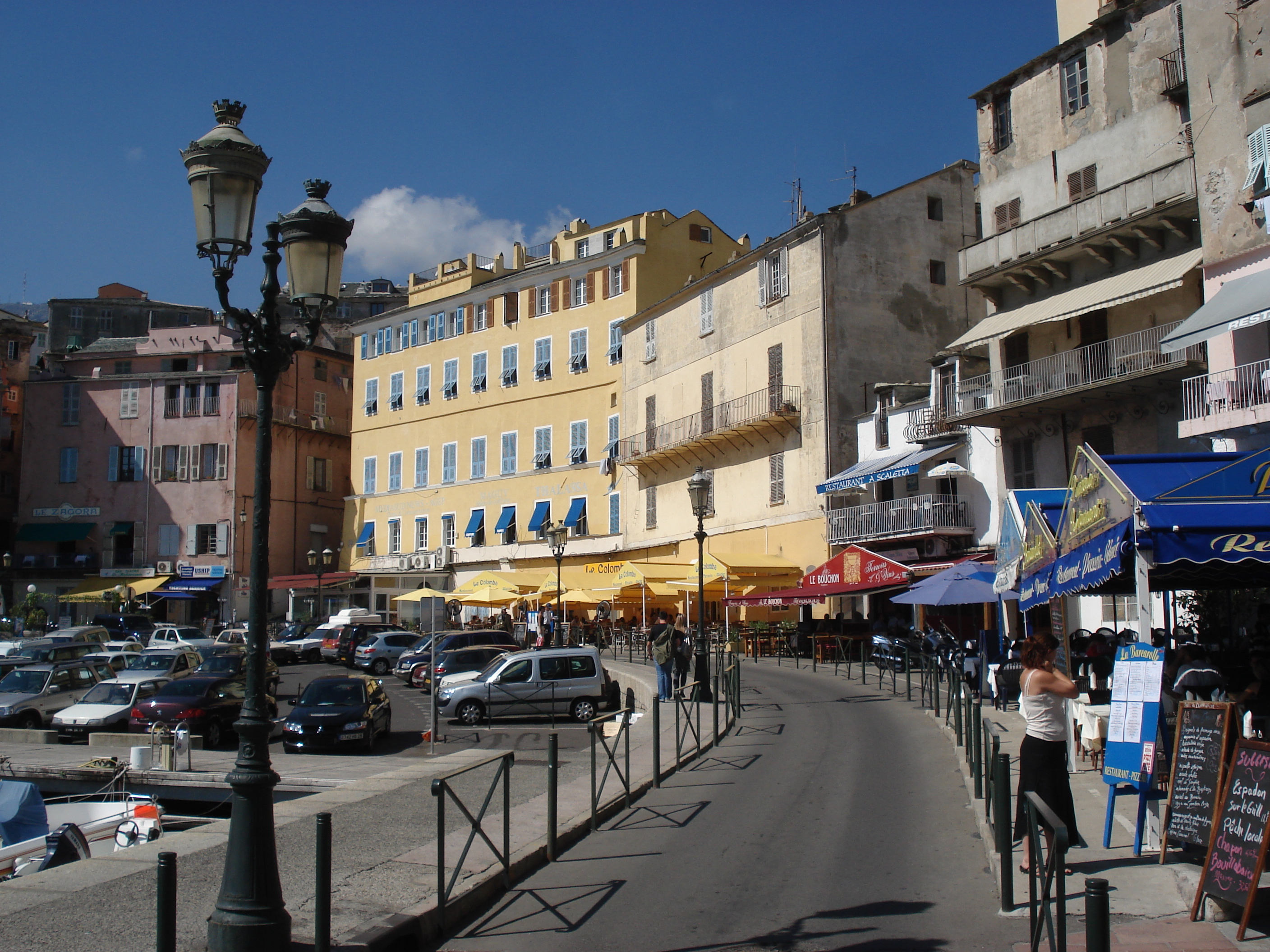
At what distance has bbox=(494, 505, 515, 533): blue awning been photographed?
50.4 metres

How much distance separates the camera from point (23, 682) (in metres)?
23.6

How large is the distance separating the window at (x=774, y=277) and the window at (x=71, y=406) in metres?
39.0

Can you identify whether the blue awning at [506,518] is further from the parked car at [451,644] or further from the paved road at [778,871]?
the paved road at [778,871]

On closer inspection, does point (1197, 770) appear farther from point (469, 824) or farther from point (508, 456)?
point (508, 456)

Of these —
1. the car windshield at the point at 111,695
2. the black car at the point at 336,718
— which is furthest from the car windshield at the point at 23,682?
the black car at the point at 336,718

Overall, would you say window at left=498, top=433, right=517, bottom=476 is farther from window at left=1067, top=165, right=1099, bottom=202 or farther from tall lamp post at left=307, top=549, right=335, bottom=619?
window at left=1067, top=165, right=1099, bottom=202

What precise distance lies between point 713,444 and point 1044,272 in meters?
15.9

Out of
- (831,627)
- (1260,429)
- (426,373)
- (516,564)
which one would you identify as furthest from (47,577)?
(1260,429)

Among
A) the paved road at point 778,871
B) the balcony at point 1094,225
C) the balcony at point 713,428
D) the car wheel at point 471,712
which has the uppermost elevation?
the balcony at point 1094,225

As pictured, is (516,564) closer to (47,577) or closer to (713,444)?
(713,444)

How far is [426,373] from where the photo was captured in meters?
55.5

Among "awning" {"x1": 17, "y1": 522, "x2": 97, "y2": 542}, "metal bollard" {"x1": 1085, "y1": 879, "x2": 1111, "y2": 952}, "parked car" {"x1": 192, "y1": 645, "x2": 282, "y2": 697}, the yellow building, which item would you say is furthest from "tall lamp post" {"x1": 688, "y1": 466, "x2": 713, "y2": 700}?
"awning" {"x1": 17, "y1": 522, "x2": 97, "y2": 542}

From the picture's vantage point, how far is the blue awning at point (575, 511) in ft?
157

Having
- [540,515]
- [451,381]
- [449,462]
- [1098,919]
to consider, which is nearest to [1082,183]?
[1098,919]
